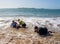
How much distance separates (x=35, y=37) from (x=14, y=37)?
5.35 ft

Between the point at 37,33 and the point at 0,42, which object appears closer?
the point at 0,42

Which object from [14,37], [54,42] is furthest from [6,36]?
[54,42]

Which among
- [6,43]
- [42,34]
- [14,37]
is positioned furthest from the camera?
[42,34]

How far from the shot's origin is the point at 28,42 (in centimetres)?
1011

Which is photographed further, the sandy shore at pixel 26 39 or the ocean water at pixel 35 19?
the ocean water at pixel 35 19

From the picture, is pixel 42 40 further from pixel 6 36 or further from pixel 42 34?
pixel 6 36

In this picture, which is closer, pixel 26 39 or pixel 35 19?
pixel 26 39

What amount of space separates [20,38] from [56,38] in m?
2.73

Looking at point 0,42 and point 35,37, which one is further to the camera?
point 35,37

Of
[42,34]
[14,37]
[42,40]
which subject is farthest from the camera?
[42,34]

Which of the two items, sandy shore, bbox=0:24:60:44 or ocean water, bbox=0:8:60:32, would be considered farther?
ocean water, bbox=0:8:60:32

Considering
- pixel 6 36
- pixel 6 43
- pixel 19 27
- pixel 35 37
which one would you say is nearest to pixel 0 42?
pixel 6 43

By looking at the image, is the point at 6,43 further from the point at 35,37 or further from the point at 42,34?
the point at 42,34

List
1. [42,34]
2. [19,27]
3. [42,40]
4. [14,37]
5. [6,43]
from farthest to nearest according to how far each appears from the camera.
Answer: [19,27] < [42,34] < [14,37] < [42,40] < [6,43]
